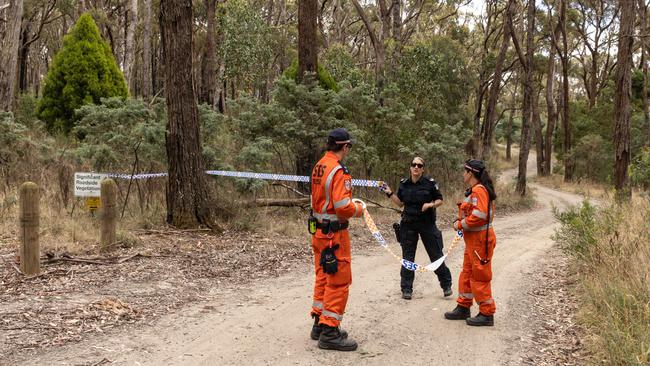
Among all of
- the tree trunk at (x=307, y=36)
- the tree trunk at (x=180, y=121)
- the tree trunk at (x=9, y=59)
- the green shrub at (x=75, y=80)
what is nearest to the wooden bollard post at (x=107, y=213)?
the tree trunk at (x=180, y=121)

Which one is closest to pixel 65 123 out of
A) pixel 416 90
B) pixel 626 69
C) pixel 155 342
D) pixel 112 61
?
pixel 112 61

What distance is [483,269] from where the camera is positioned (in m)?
6.26

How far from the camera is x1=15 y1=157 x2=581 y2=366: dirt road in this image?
5.10 metres

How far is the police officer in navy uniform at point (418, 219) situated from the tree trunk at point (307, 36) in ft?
26.9

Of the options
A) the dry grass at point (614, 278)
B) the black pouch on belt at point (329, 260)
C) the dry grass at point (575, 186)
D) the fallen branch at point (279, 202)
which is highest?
the black pouch on belt at point (329, 260)

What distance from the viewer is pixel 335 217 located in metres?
5.38

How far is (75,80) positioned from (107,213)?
408 inches

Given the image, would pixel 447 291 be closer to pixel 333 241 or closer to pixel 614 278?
pixel 614 278

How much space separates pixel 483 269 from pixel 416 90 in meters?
16.4

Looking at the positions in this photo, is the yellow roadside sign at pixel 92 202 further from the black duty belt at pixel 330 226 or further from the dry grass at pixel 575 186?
the dry grass at pixel 575 186

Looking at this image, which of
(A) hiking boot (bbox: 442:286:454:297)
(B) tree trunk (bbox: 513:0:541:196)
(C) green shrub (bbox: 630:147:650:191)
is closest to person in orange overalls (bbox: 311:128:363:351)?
(A) hiking boot (bbox: 442:286:454:297)

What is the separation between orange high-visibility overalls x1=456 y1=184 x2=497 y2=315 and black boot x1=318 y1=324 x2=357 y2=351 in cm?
168

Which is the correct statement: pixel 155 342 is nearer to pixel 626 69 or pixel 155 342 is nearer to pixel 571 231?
pixel 571 231

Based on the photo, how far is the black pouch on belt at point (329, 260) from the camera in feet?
17.2
